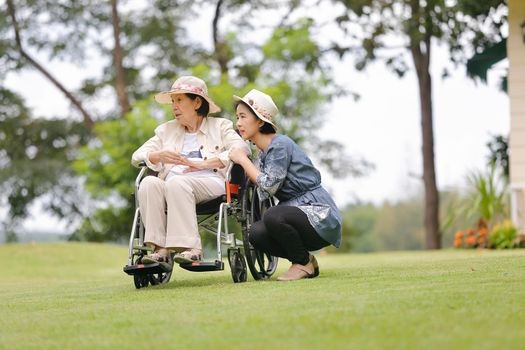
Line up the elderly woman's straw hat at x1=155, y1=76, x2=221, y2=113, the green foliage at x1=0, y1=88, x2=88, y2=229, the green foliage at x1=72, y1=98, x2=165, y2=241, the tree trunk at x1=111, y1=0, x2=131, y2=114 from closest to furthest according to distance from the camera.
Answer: the elderly woman's straw hat at x1=155, y1=76, x2=221, y2=113 < the green foliage at x1=72, y1=98, x2=165, y2=241 < the tree trunk at x1=111, y1=0, x2=131, y2=114 < the green foliage at x1=0, y1=88, x2=88, y2=229

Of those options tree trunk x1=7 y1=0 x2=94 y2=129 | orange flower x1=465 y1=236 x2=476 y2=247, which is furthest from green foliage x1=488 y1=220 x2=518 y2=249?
tree trunk x1=7 y1=0 x2=94 y2=129

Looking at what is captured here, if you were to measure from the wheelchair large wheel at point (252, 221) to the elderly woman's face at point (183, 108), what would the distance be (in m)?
0.48

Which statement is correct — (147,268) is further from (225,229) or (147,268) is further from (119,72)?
(119,72)

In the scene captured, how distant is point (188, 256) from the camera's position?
4.98m

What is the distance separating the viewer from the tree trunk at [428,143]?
14.6 meters

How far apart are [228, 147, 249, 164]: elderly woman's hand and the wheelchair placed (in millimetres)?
64

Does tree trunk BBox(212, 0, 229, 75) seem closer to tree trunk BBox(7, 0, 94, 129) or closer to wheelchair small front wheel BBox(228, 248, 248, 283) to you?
tree trunk BBox(7, 0, 94, 129)

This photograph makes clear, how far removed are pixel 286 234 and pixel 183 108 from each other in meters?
0.92

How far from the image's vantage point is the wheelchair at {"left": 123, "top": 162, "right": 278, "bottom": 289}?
500 cm

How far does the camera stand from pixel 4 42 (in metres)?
20.4

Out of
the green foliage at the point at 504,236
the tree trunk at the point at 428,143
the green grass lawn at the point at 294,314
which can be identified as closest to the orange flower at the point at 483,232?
the green foliage at the point at 504,236

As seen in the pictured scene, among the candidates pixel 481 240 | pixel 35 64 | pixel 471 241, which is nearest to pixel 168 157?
pixel 481 240

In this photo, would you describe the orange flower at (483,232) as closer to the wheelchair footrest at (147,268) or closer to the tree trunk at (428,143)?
the tree trunk at (428,143)

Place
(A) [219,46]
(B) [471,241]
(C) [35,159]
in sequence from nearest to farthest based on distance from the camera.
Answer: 1. (B) [471,241]
2. (A) [219,46]
3. (C) [35,159]
